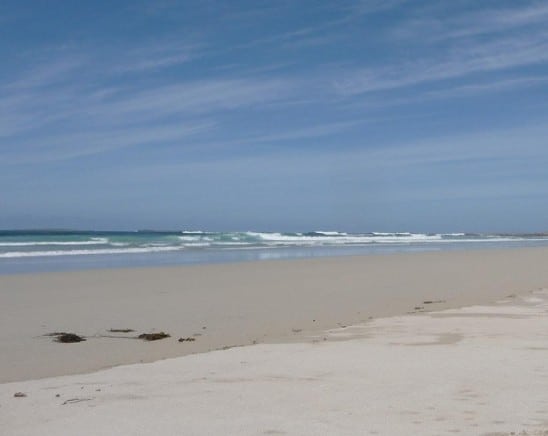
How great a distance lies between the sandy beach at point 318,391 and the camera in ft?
13.9

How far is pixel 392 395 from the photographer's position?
192 inches

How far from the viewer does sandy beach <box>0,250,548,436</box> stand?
424 centimetres

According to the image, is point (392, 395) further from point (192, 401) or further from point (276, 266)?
point (276, 266)

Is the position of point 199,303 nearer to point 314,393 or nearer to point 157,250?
point 314,393

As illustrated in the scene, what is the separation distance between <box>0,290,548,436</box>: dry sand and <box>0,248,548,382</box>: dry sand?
43.4 inches

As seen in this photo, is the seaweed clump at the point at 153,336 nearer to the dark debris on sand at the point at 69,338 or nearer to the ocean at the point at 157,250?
the dark debris on sand at the point at 69,338

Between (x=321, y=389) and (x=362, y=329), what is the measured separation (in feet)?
11.2

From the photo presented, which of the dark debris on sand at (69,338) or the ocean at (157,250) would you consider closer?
the dark debris on sand at (69,338)

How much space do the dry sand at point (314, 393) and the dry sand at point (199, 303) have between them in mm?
1103

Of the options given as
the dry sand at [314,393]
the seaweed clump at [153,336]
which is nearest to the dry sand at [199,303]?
the seaweed clump at [153,336]

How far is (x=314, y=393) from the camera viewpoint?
5.02 meters

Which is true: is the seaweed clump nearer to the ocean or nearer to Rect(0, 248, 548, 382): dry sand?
Rect(0, 248, 548, 382): dry sand

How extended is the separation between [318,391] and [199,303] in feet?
23.3

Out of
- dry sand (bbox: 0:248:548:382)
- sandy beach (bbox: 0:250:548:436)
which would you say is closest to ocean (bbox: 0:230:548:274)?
dry sand (bbox: 0:248:548:382)
